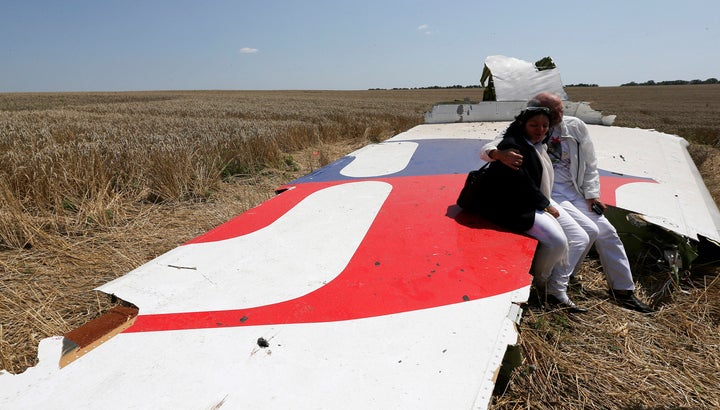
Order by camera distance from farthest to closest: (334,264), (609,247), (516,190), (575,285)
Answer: (575,285) → (609,247) → (516,190) → (334,264)

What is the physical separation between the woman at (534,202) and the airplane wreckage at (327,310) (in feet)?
0.56

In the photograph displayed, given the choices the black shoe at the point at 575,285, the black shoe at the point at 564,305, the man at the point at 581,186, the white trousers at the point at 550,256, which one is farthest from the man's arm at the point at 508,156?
the black shoe at the point at 575,285

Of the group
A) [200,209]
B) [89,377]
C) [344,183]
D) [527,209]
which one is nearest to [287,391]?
[89,377]

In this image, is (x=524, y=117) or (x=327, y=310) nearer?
(x=327, y=310)

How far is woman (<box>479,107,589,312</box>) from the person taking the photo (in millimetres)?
2469

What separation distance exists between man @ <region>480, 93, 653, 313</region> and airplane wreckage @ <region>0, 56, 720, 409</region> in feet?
1.27

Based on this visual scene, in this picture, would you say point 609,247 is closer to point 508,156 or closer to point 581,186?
point 581,186

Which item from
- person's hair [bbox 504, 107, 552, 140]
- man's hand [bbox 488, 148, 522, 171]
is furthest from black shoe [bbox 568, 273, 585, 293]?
person's hair [bbox 504, 107, 552, 140]

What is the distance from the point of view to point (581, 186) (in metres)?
2.99

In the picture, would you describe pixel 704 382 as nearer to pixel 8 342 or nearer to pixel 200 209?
pixel 8 342

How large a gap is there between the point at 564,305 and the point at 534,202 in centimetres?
77

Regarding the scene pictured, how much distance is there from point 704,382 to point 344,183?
3.15m

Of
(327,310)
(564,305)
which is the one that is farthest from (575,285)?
(327,310)

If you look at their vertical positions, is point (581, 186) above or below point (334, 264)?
above
